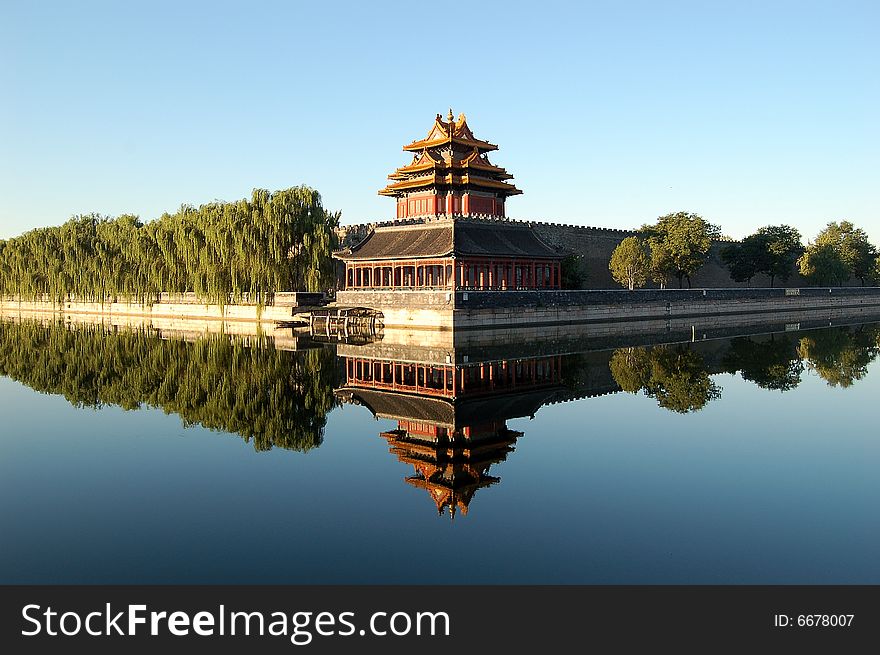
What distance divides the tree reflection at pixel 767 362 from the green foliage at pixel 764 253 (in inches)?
Answer: 936

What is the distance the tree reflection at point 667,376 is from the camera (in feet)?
51.6

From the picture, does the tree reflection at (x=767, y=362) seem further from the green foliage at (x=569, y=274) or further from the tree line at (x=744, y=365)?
the green foliage at (x=569, y=274)

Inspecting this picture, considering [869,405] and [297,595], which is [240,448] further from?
[869,405]

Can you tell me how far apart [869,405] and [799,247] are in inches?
1748

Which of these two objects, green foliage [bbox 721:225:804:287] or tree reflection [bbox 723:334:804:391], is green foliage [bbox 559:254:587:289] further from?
green foliage [bbox 721:225:804:287]

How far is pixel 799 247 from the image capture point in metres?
54.8

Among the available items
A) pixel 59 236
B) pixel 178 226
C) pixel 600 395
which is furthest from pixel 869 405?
pixel 59 236

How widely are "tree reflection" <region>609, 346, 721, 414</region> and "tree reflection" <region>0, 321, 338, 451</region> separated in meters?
7.20

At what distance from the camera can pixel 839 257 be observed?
56.2 meters

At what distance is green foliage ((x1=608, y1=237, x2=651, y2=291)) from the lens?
1753 inches

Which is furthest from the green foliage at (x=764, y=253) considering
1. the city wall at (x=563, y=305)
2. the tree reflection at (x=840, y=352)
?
the tree reflection at (x=840, y=352)

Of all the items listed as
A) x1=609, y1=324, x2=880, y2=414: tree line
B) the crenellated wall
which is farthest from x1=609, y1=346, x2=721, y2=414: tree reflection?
the crenellated wall

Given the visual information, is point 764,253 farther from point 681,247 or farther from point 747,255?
point 681,247

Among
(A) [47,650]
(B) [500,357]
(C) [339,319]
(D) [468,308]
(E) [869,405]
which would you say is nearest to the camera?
(A) [47,650]
